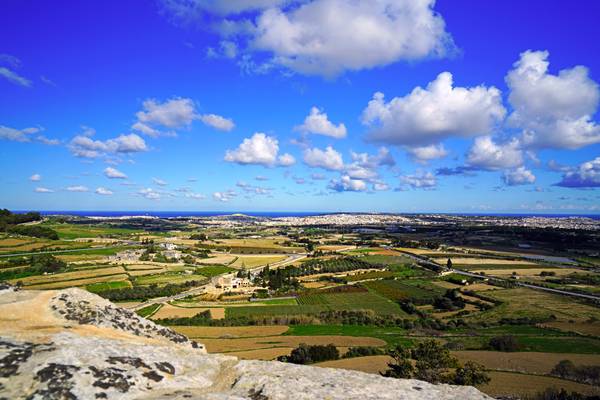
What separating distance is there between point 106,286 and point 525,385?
71551mm

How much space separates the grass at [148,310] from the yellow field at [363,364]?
3680 centimetres

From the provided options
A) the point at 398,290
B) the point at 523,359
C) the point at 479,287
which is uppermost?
the point at 523,359

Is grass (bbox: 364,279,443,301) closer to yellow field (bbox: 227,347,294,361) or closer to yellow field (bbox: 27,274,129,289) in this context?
yellow field (bbox: 227,347,294,361)

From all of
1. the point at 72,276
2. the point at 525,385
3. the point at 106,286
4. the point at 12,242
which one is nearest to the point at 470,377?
the point at 525,385

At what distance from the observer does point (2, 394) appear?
742cm

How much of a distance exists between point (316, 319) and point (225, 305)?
18.9 meters

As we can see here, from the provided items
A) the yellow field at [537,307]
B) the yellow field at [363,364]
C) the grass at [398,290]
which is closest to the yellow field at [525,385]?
the yellow field at [363,364]

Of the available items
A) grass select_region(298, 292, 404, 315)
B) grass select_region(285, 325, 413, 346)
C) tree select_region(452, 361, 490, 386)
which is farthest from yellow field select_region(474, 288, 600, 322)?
tree select_region(452, 361, 490, 386)

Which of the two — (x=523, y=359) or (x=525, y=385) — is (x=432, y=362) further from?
(x=523, y=359)

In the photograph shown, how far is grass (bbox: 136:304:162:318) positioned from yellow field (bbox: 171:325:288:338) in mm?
9586

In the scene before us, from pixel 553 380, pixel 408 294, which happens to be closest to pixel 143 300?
pixel 408 294

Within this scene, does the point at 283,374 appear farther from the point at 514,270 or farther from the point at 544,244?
the point at 544,244

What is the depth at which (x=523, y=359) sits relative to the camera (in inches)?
1531

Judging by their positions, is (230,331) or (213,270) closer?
(230,331)
